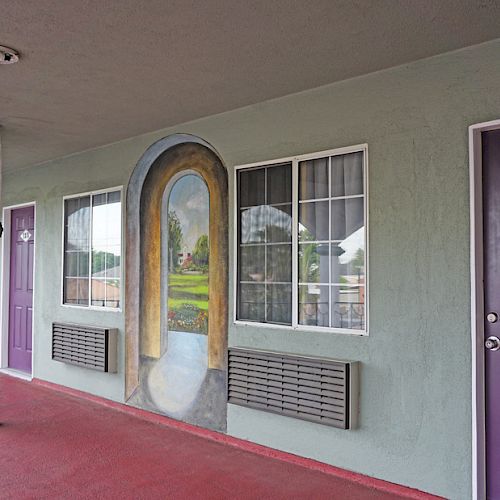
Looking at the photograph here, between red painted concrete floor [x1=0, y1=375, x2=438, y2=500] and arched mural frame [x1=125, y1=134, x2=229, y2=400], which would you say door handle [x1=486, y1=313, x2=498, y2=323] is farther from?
arched mural frame [x1=125, y1=134, x2=229, y2=400]

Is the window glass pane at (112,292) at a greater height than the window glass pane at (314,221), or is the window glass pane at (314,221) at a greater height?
the window glass pane at (314,221)

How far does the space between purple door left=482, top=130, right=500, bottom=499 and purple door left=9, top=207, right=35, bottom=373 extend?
5740 millimetres

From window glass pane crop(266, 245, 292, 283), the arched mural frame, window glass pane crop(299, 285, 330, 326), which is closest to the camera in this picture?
window glass pane crop(299, 285, 330, 326)

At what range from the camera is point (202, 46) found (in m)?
3.36

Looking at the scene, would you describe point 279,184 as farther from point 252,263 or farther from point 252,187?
point 252,263

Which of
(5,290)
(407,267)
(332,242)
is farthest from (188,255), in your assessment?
(5,290)

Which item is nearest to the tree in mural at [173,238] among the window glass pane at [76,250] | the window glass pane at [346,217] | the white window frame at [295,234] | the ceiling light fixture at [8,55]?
the white window frame at [295,234]

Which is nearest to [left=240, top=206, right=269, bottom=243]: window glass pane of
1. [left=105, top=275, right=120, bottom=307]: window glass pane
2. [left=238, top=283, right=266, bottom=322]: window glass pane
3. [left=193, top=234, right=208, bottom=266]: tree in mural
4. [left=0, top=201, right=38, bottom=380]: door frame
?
[left=238, top=283, right=266, bottom=322]: window glass pane

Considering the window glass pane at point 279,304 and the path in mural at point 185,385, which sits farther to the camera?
the path in mural at point 185,385

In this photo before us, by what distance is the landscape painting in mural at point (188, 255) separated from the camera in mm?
5070

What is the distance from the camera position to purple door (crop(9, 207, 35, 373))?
24.2ft

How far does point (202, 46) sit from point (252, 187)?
1.42m

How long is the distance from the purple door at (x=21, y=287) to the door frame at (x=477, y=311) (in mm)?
5683

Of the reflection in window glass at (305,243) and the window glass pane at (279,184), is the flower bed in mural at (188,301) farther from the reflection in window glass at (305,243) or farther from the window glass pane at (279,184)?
the window glass pane at (279,184)
